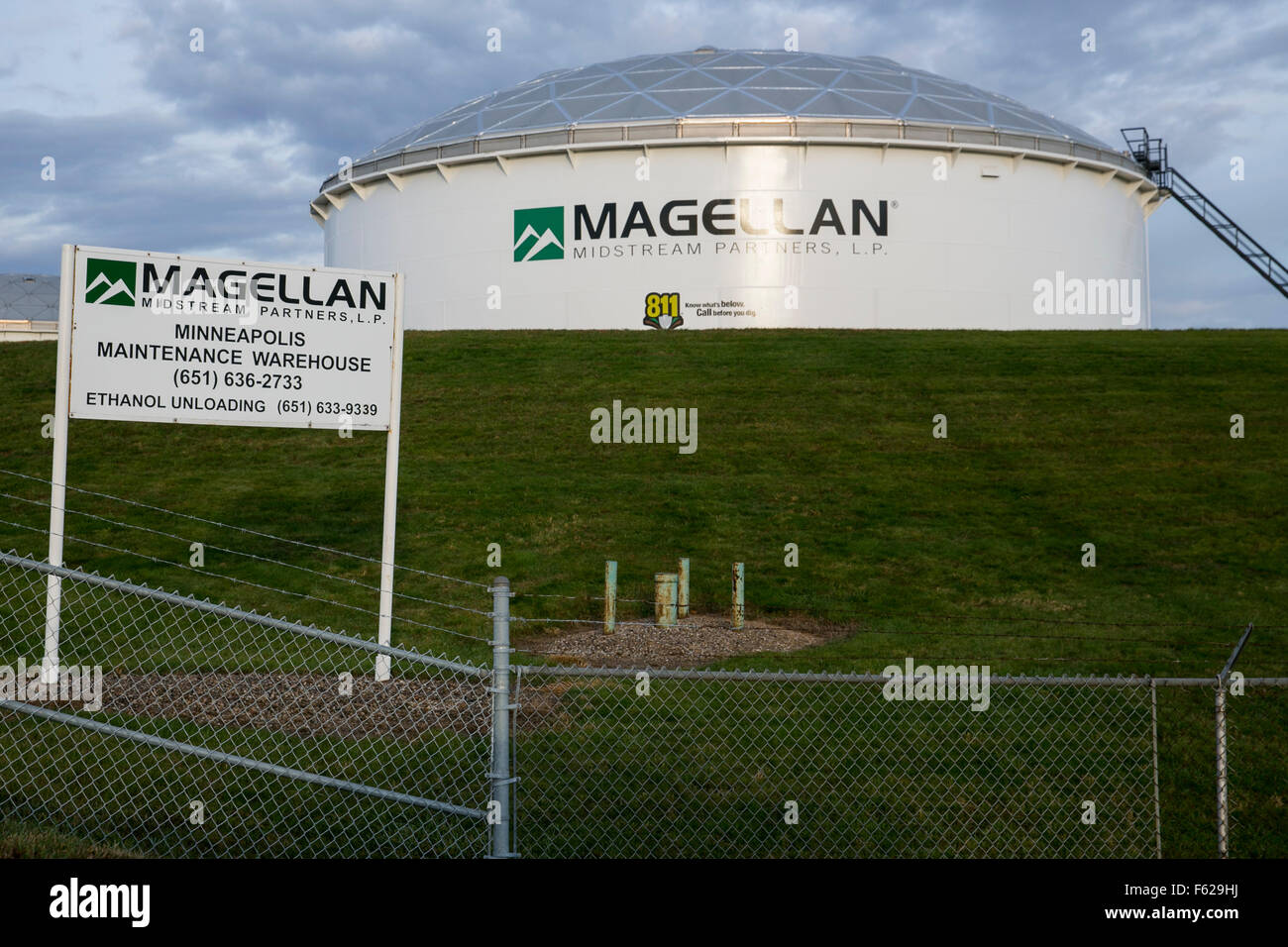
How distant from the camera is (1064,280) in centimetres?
3862

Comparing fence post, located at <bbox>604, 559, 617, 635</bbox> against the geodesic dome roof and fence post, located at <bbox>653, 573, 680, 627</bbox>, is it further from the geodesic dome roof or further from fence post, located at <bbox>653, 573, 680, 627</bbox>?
the geodesic dome roof

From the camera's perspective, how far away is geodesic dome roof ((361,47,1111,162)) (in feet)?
120

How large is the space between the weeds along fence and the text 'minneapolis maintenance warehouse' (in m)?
24.7

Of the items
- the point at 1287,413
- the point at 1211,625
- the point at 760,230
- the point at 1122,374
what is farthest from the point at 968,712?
the point at 760,230

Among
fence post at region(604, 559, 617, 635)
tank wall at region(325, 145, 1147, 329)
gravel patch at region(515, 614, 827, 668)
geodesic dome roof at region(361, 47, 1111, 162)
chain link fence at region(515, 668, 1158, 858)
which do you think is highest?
geodesic dome roof at region(361, 47, 1111, 162)

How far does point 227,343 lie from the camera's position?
40.8 feet


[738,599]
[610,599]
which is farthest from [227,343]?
[738,599]

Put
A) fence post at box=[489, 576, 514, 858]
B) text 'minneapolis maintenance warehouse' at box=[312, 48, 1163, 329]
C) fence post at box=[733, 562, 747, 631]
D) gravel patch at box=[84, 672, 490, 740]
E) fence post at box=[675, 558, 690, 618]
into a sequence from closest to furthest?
fence post at box=[489, 576, 514, 858], gravel patch at box=[84, 672, 490, 740], fence post at box=[733, 562, 747, 631], fence post at box=[675, 558, 690, 618], text 'minneapolis maintenance warehouse' at box=[312, 48, 1163, 329]

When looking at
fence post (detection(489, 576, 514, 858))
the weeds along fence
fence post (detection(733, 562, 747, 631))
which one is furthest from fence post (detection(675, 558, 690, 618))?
fence post (detection(489, 576, 514, 858))

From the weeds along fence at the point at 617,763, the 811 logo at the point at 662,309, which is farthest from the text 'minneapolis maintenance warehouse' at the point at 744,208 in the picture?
the weeds along fence at the point at 617,763

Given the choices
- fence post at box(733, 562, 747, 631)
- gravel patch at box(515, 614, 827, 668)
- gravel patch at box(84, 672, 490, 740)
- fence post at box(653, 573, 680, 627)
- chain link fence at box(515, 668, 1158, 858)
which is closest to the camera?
chain link fence at box(515, 668, 1158, 858)

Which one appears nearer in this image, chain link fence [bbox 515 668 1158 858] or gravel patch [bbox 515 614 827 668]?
chain link fence [bbox 515 668 1158 858]

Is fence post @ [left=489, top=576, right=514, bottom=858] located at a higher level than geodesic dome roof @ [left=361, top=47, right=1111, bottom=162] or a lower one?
lower

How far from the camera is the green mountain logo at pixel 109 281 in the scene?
11930 millimetres
